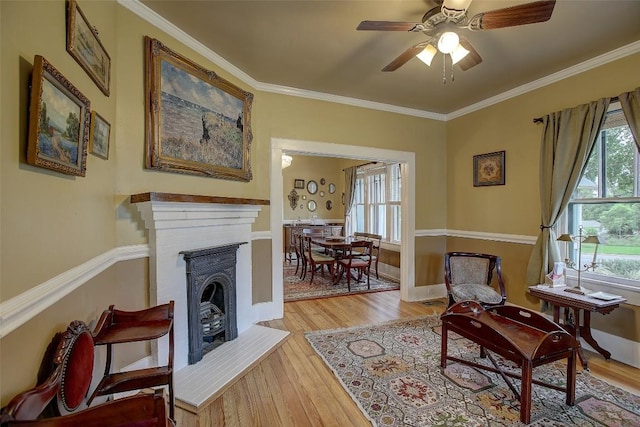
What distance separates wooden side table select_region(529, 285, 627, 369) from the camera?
7.95 ft

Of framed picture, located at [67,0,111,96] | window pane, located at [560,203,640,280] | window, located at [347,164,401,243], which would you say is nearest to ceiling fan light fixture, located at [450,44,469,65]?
window pane, located at [560,203,640,280]

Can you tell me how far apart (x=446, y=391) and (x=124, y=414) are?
209 cm

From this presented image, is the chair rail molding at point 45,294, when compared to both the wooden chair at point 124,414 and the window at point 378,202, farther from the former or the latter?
the window at point 378,202

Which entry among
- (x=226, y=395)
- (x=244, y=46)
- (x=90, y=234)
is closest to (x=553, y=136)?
(x=244, y=46)

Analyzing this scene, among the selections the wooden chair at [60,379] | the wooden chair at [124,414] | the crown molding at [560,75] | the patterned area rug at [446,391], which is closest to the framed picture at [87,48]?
the wooden chair at [60,379]

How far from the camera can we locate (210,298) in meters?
2.92

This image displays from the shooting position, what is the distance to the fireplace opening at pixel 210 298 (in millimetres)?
2457

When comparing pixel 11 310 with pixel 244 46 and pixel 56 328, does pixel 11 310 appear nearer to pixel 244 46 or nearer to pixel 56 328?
pixel 56 328

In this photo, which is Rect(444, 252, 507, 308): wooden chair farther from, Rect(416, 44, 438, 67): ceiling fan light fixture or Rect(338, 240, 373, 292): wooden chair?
Rect(416, 44, 438, 67): ceiling fan light fixture

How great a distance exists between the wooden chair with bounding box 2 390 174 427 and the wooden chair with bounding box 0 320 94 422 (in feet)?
0.35

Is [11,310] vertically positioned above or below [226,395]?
above

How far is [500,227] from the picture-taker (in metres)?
3.78

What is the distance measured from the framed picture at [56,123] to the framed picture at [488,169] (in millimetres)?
4140

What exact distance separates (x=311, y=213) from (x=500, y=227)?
16.9ft
